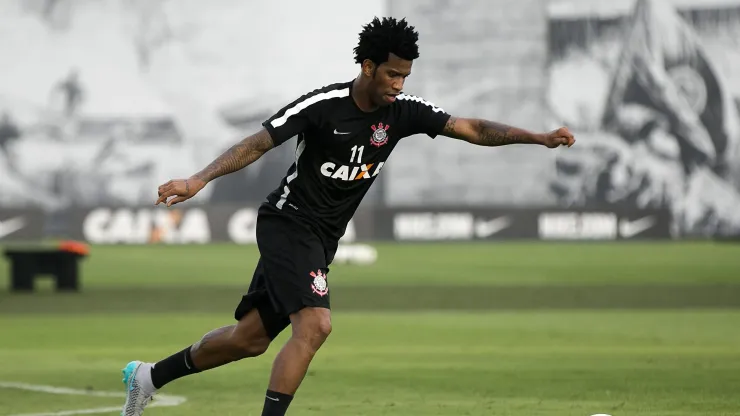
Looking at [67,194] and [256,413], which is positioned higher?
[67,194]

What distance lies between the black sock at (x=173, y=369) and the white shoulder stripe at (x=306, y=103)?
1670 millimetres

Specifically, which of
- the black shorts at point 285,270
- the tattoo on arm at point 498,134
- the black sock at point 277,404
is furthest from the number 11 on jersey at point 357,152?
the black sock at point 277,404

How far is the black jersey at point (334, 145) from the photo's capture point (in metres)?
7.93

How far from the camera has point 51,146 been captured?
1913 inches

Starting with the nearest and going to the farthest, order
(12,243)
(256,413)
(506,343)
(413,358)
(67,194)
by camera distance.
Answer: (256,413) → (413,358) → (506,343) → (12,243) → (67,194)

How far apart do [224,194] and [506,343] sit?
34.6 m

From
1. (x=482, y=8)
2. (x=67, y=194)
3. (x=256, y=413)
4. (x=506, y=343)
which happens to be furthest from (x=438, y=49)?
(x=256, y=413)

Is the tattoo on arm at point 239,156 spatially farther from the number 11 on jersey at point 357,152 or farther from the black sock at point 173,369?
the black sock at point 173,369

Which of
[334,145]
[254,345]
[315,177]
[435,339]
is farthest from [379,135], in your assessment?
Answer: [435,339]

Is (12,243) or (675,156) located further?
(675,156)

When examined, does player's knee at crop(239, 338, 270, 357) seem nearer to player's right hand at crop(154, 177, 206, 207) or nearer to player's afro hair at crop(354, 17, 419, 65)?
player's right hand at crop(154, 177, 206, 207)

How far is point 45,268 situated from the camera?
22.8 meters

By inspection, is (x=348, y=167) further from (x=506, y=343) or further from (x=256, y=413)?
(x=506, y=343)

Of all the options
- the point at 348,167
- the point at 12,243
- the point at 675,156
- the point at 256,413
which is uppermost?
the point at 675,156
